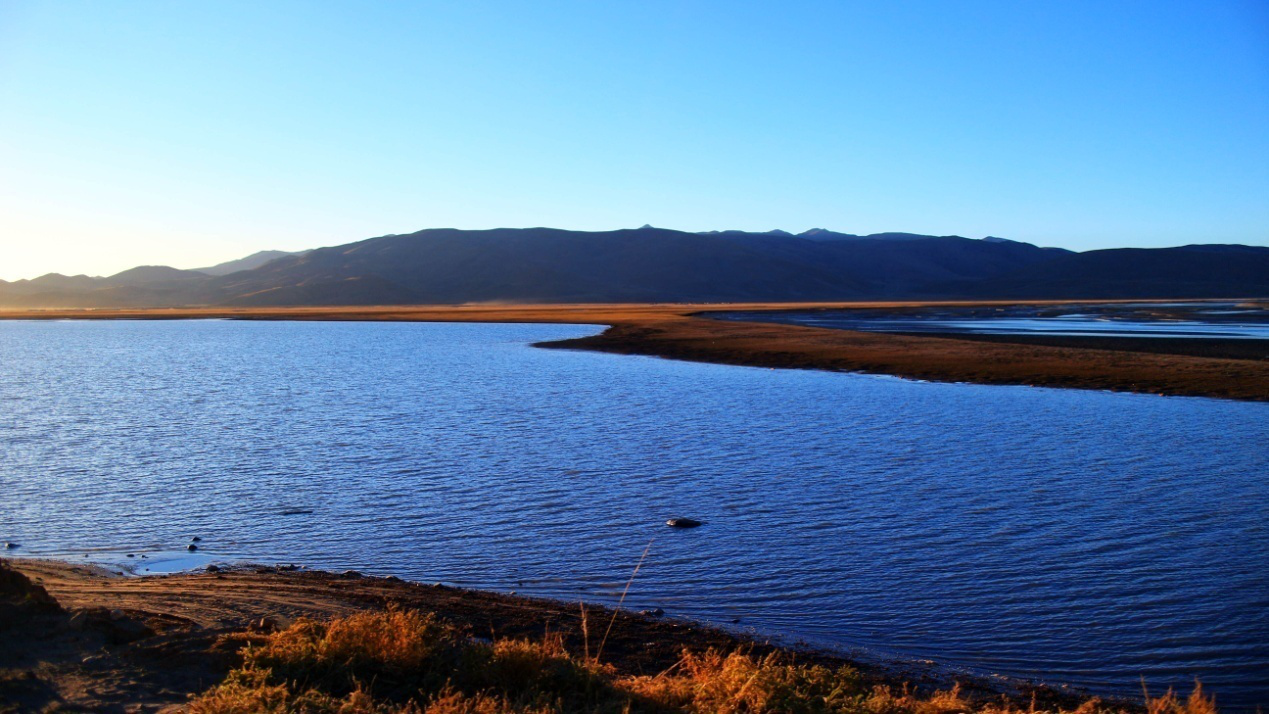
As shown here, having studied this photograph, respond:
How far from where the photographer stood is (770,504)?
42.8 feet

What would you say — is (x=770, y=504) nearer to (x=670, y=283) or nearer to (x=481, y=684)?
(x=481, y=684)

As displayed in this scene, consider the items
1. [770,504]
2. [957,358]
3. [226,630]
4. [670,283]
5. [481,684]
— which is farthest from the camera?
[670,283]

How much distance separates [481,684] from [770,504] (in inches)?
299

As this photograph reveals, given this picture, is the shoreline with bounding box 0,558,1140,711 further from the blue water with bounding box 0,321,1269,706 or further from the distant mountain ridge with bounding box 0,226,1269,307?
the distant mountain ridge with bounding box 0,226,1269,307

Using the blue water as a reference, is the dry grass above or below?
above

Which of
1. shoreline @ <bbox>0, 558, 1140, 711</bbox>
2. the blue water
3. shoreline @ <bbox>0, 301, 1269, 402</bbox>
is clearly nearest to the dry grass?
shoreline @ <bbox>0, 558, 1140, 711</bbox>

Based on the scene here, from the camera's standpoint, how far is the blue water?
8789 millimetres

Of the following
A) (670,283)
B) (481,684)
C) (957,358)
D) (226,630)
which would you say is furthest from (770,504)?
(670,283)

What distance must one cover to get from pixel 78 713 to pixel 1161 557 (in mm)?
10504

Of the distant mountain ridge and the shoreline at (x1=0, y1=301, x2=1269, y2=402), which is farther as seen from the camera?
the distant mountain ridge

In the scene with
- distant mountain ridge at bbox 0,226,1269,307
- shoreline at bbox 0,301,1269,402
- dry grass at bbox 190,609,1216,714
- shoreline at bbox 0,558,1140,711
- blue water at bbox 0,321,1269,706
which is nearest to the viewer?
dry grass at bbox 190,609,1216,714

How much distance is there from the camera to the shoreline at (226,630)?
5.85 metres

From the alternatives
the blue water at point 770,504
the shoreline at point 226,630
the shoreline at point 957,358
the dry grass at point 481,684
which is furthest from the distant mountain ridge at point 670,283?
the dry grass at point 481,684

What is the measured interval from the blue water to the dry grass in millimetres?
2340
